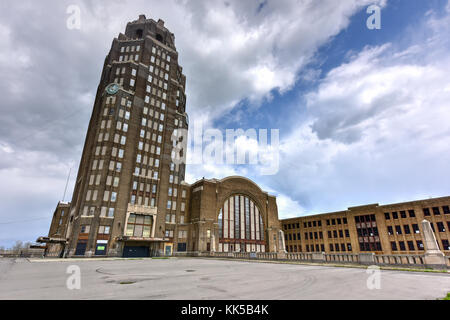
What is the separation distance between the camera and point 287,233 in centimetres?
7438

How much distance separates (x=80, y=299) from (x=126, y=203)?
160 ft

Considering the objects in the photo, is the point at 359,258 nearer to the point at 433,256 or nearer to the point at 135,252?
the point at 433,256

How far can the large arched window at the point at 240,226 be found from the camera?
61241mm

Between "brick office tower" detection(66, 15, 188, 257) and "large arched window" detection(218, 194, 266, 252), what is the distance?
15353 millimetres

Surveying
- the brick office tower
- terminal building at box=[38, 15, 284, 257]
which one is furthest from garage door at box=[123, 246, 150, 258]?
terminal building at box=[38, 15, 284, 257]

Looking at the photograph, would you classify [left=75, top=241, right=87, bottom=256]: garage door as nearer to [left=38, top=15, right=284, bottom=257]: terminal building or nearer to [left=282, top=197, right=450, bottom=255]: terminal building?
[left=38, top=15, right=284, bottom=257]: terminal building

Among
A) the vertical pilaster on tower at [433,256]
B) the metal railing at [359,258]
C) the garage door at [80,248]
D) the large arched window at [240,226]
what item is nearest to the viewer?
the vertical pilaster on tower at [433,256]

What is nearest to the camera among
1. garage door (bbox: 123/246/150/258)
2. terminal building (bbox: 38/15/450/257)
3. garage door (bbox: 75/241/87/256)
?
garage door (bbox: 75/241/87/256)

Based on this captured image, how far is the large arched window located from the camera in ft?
201

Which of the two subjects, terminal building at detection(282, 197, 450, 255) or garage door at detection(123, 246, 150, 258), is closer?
terminal building at detection(282, 197, 450, 255)

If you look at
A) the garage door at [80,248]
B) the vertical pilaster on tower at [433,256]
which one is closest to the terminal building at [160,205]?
the garage door at [80,248]

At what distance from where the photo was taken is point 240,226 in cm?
6500

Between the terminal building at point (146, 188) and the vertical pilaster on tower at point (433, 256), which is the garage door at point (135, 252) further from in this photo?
the vertical pilaster on tower at point (433, 256)
